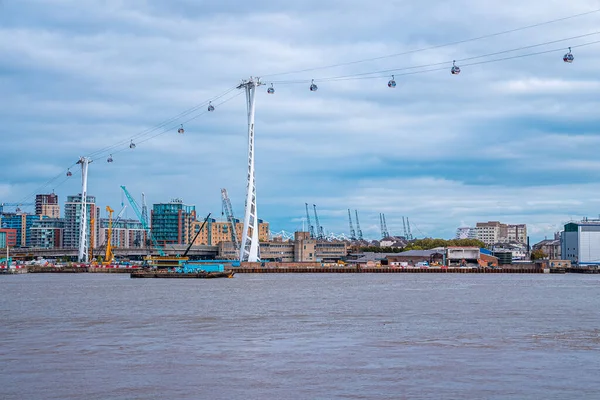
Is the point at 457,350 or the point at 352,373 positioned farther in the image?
the point at 457,350

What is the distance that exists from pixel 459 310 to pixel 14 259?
528ft

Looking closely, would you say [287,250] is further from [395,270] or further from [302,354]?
[302,354]

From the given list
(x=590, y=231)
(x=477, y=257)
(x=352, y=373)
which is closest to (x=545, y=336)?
(x=352, y=373)

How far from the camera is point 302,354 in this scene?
22.8 m

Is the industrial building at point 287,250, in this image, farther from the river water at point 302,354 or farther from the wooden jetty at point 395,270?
the river water at point 302,354

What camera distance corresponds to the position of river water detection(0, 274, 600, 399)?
58.3 feet

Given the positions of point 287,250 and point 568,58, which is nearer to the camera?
point 568,58

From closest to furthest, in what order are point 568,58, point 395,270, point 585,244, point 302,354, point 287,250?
point 302,354 → point 568,58 → point 395,270 → point 585,244 → point 287,250

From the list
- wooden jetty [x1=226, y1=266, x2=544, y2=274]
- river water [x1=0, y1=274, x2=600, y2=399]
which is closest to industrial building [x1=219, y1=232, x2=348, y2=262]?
wooden jetty [x1=226, y1=266, x2=544, y2=274]

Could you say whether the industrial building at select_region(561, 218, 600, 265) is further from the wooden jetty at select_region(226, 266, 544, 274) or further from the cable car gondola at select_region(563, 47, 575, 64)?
the cable car gondola at select_region(563, 47, 575, 64)

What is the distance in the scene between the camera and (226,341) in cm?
2602

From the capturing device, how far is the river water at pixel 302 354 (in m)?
17.8

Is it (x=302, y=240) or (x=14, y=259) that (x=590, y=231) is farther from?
(x=14, y=259)

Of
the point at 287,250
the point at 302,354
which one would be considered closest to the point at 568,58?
the point at 302,354
